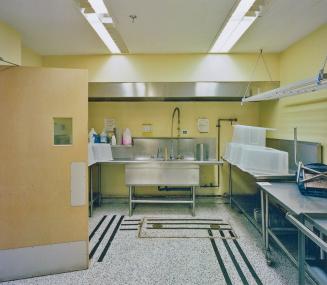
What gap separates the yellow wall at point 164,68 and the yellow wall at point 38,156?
1693mm

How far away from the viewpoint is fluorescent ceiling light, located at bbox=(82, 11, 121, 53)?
2.54m

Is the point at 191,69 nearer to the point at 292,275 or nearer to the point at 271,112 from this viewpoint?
the point at 271,112

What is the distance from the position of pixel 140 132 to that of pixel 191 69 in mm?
1440

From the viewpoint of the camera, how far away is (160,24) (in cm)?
282

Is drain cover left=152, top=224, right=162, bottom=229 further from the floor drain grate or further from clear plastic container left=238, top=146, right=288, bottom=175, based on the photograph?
clear plastic container left=238, top=146, right=288, bottom=175

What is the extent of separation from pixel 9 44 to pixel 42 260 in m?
2.40

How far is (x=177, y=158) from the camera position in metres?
4.45

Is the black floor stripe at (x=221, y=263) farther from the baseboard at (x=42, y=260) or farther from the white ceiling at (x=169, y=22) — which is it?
the white ceiling at (x=169, y=22)

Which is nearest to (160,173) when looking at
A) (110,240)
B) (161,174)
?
(161,174)

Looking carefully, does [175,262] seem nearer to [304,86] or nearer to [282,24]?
[304,86]

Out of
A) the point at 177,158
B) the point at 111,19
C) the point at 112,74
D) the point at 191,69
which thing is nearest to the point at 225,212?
the point at 177,158

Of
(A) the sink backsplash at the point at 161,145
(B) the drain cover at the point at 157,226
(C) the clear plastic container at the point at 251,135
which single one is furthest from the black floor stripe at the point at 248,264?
(A) the sink backsplash at the point at 161,145

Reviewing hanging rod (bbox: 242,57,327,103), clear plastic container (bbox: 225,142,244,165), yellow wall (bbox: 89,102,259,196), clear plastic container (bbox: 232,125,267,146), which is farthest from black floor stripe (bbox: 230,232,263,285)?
A: yellow wall (bbox: 89,102,259,196)

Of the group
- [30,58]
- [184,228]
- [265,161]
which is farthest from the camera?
[30,58]
